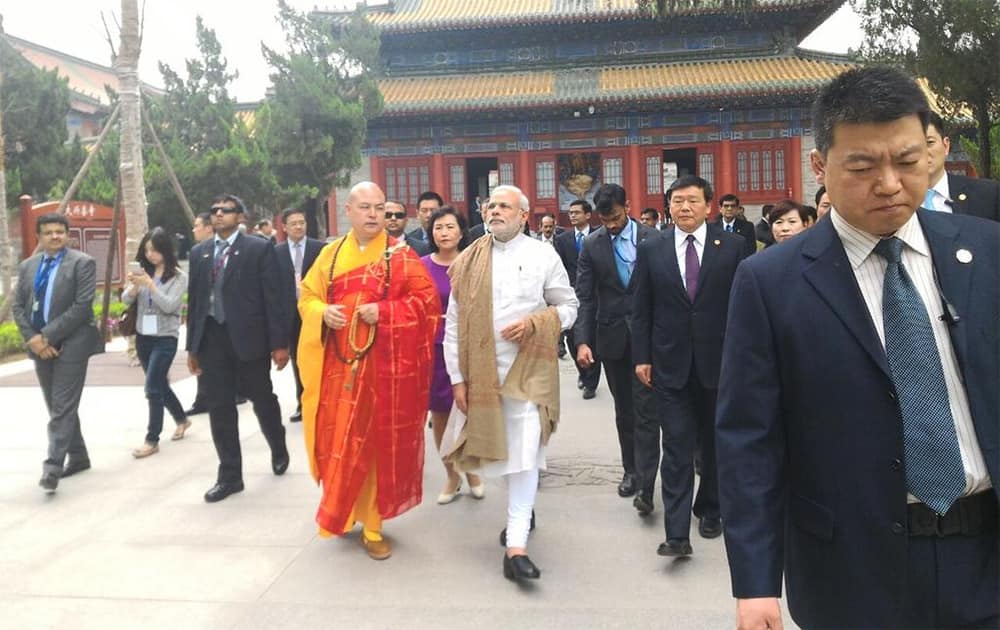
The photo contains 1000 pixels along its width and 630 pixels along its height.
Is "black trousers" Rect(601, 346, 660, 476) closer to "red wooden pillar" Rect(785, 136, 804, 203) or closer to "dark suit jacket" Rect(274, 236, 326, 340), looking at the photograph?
"dark suit jacket" Rect(274, 236, 326, 340)

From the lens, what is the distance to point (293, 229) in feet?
21.7

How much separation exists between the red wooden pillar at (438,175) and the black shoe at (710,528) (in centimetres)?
1607

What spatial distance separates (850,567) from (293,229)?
5645mm

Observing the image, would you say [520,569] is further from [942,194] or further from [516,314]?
[942,194]

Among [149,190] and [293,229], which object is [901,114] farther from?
[149,190]

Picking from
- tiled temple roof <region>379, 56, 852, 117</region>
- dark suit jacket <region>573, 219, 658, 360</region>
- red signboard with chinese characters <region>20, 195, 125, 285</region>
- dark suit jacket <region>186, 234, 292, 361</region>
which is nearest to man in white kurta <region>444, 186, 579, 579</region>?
dark suit jacket <region>573, 219, 658, 360</region>

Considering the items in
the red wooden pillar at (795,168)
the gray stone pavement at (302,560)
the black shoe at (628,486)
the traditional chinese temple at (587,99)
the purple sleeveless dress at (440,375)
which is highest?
the traditional chinese temple at (587,99)

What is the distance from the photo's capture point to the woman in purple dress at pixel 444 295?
15.3 feet

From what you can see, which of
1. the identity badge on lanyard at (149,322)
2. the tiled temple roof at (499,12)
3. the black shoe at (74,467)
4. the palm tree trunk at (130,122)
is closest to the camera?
the black shoe at (74,467)

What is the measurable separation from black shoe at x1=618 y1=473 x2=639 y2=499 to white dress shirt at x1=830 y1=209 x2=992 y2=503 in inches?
121

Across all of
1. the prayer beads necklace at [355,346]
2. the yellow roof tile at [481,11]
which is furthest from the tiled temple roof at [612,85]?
the prayer beads necklace at [355,346]

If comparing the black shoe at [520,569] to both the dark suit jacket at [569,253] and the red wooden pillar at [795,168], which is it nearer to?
the dark suit jacket at [569,253]

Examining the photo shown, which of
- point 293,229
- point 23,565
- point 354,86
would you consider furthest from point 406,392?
point 354,86

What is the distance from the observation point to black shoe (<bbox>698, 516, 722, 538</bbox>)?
390 cm
